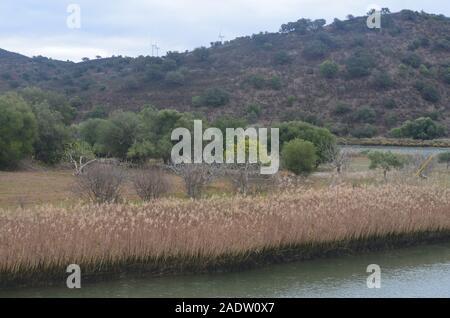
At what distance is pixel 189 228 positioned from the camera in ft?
45.9

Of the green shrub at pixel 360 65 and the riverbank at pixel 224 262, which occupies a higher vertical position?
the green shrub at pixel 360 65

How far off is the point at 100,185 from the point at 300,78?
51.0 meters

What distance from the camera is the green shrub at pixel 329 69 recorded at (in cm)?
6738

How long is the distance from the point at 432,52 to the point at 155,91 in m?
29.5

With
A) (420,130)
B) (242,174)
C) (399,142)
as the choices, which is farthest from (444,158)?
(420,130)

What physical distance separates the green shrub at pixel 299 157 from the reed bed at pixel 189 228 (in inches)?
445

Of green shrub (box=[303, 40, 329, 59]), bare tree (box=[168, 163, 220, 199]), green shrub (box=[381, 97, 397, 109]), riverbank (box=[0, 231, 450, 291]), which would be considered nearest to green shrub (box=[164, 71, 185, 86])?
green shrub (box=[303, 40, 329, 59])

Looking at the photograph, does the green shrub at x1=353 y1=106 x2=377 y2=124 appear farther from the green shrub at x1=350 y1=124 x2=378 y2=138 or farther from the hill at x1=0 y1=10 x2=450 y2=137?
the green shrub at x1=350 y1=124 x2=378 y2=138

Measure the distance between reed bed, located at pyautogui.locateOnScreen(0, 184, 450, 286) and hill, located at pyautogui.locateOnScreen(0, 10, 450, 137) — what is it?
39285mm

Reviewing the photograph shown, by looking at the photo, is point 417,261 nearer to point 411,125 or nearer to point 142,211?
point 142,211

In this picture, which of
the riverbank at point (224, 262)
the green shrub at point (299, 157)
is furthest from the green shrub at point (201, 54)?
the riverbank at point (224, 262)

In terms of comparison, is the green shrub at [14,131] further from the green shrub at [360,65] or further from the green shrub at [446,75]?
the green shrub at [446,75]

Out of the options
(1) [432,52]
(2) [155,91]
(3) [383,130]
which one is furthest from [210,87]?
(1) [432,52]

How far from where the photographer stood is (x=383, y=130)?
192 feet
